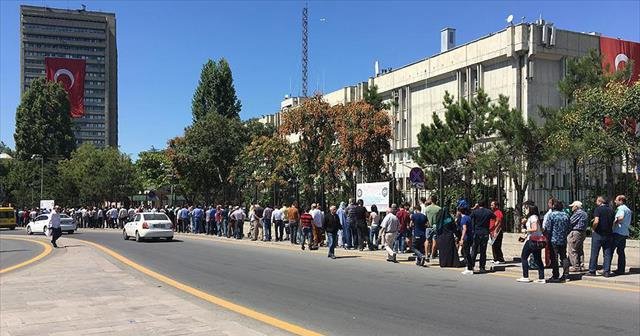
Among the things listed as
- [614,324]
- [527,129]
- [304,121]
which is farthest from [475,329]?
[304,121]

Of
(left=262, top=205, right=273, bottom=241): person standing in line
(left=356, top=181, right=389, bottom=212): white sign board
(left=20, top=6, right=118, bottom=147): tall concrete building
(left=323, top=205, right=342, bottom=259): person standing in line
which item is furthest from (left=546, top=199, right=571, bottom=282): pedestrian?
(left=20, top=6, right=118, bottom=147): tall concrete building

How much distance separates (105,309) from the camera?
8820 millimetres

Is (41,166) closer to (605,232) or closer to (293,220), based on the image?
(293,220)

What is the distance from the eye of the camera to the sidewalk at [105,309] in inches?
291

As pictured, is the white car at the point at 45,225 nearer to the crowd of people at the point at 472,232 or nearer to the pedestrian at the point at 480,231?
the crowd of people at the point at 472,232

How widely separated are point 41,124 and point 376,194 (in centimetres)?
6879

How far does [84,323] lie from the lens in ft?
25.4

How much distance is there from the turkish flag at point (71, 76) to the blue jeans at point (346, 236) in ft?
259

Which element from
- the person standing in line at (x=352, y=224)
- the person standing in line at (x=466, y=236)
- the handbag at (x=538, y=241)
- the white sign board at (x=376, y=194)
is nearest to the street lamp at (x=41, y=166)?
the white sign board at (x=376, y=194)

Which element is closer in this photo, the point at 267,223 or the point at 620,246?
the point at 620,246

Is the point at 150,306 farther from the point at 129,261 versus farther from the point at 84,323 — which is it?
the point at 129,261

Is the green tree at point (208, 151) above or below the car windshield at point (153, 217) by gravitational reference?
above

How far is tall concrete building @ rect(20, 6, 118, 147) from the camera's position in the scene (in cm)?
12912

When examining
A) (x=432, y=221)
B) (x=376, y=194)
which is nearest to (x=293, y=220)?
(x=376, y=194)
